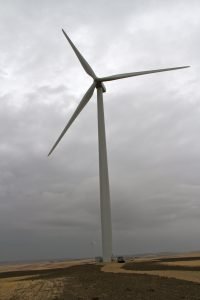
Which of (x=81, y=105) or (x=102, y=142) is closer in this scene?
(x=102, y=142)

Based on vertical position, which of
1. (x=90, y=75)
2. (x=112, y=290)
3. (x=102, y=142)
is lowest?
(x=112, y=290)

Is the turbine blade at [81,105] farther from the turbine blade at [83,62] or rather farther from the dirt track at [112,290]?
the dirt track at [112,290]

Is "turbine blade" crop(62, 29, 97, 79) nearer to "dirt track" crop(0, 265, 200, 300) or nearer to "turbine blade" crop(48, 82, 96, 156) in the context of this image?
"turbine blade" crop(48, 82, 96, 156)

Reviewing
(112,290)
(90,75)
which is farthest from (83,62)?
(112,290)

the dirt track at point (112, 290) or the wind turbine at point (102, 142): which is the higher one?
the wind turbine at point (102, 142)

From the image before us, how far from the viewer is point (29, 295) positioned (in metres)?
34.1

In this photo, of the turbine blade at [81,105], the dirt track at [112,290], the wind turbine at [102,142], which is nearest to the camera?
the dirt track at [112,290]

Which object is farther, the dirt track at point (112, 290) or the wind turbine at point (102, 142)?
the wind turbine at point (102, 142)

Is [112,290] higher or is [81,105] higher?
[81,105]

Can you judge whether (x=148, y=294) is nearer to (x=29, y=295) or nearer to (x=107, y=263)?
(x=29, y=295)

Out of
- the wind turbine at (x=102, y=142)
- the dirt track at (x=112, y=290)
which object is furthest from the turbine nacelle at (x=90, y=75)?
the dirt track at (x=112, y=290)

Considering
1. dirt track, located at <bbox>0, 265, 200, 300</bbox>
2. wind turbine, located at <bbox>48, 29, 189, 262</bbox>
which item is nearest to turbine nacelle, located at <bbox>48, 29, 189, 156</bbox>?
wind turbine, located at <bbox>48, 29, 189, 262</bbox>

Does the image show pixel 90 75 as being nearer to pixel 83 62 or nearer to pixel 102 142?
pixel 83 62

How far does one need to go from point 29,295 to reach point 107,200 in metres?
30.3
